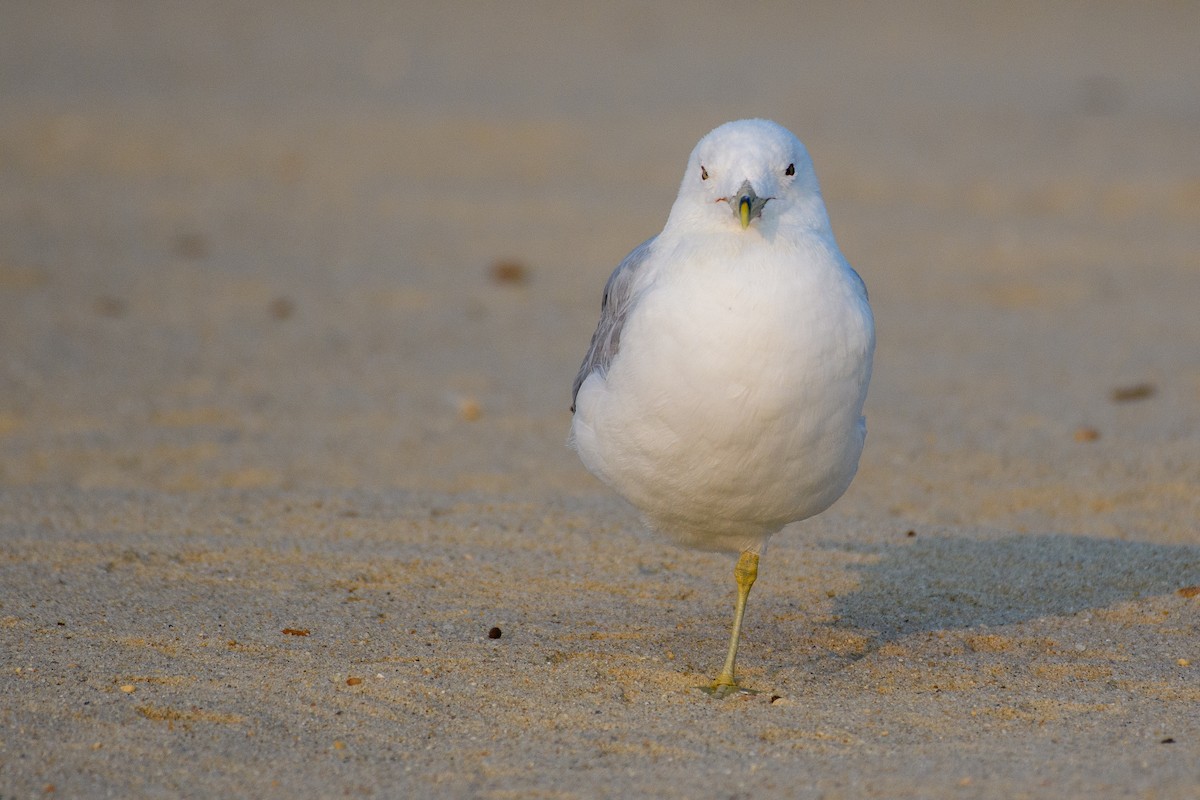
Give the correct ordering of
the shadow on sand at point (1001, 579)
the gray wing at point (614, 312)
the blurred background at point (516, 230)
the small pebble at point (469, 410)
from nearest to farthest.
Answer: the gray wing at point (614, 312) < the shadow on sand at point (1001, 579) < the blurred background at point (516, 230) < the small pebble at point (469, 410)

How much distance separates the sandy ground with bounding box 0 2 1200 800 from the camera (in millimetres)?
3873

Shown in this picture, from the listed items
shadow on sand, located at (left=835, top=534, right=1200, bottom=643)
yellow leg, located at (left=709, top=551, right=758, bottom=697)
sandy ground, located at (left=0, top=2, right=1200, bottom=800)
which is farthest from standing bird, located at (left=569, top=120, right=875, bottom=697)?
shadow on sand, located at (left=835, top=534, right=1200, bottom=643)

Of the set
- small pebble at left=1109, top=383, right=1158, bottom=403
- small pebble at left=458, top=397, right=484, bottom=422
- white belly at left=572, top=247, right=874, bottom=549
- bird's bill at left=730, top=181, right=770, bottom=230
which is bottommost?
small pebble at left=458, top=397, right=484, bottom=422

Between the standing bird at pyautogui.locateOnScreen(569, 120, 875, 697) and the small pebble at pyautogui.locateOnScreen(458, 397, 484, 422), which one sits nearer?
the standing bird at pyautogui.locateOnScreen(569, 120, 875, 697)

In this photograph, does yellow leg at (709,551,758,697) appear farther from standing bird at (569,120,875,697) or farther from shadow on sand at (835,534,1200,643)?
shadow on sand at (835,534,1200,643)

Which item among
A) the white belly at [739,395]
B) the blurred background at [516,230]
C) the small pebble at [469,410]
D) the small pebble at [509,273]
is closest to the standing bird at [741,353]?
the white belly at [739,395]

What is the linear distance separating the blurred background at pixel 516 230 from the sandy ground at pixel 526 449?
5 cm

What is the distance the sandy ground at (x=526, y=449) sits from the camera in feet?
12.7

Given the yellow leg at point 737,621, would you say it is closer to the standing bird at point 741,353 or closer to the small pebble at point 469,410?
the standing bird at point 741,353

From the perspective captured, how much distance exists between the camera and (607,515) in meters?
6.01

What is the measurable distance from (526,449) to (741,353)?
3.54 meters

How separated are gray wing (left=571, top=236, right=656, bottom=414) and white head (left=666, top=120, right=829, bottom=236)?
251 millimetres

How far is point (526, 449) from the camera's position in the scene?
7.14 metres

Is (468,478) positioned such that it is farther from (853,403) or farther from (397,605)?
(853,403)
